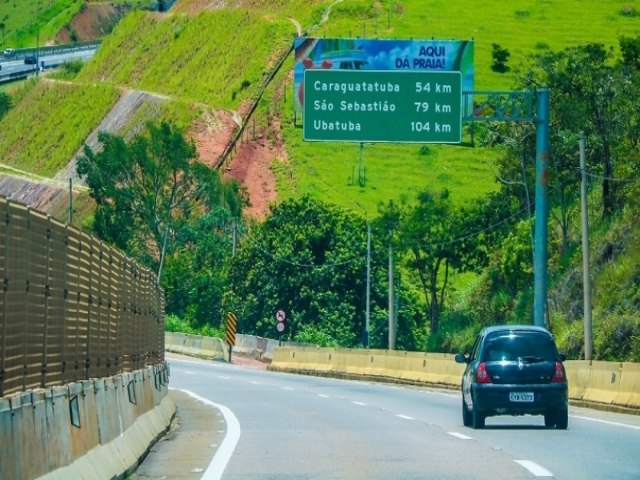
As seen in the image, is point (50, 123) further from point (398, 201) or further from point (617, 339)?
point (617, 339)

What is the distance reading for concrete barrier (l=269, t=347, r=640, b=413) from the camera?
3206cm

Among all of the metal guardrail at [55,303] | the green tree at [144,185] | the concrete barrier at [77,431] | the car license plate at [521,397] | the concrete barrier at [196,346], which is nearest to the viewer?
the concrete barrier at [77,431]

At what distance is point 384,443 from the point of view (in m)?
21.9

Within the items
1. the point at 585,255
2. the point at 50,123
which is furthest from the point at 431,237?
the point at 50,123

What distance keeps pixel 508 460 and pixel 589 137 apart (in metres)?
50.6

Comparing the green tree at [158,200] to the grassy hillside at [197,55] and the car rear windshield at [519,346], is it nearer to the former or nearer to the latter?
the grassy hillside at [197,55]

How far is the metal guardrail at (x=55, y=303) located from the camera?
11.9 m

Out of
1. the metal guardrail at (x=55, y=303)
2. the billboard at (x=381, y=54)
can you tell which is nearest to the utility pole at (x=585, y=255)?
the metal guardrail at (x=55, y=303)

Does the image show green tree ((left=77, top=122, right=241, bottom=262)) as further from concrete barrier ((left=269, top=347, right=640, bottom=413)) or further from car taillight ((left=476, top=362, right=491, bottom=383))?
car taillight ((left=476, top=362, right=491, bottom=383))

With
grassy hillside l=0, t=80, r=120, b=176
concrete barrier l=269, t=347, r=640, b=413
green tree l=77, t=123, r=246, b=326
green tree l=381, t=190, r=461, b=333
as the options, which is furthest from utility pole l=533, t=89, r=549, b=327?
grassy hillside l=0, t=80, r=120, b=176

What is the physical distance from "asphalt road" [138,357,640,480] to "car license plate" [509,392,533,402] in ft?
1.54

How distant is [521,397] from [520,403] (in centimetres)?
9

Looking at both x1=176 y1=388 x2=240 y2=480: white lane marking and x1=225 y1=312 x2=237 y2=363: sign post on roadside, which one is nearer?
x1=176 y1=388 x2=240 y2=480: white lane marking

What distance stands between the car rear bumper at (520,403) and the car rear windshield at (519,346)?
1.75 ft
